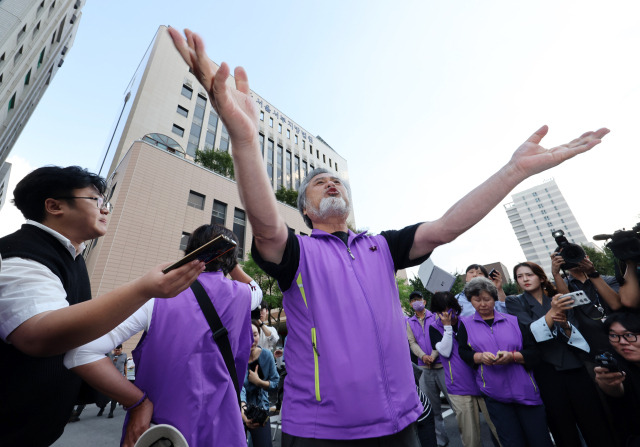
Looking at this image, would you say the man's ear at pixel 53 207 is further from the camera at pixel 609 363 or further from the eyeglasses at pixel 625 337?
the eyeglasses at pixel 625 337

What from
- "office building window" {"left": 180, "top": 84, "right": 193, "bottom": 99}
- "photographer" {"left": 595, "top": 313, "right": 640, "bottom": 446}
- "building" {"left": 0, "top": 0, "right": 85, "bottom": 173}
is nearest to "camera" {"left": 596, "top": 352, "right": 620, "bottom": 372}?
"photographer" {"left": 595, "top": 313, "right": 640, "bottom": 446}

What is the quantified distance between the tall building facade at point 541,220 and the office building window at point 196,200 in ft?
382

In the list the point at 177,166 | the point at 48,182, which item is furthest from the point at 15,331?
the point at 177,166

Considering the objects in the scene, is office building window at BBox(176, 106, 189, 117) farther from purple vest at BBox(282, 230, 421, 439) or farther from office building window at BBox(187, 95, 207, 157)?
purple vest at BBox(282, 230, 421, 439)

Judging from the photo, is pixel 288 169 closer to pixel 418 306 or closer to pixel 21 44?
pixel 21 44

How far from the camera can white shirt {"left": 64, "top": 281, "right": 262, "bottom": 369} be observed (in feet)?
4.48

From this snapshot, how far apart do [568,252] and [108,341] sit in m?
4.23

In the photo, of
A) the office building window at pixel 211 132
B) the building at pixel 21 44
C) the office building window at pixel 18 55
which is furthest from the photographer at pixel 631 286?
the office building window at pixel 211 132

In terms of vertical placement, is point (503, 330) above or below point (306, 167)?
below

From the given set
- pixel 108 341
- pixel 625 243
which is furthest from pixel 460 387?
pixel 108 341

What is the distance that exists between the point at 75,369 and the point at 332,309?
130 centimetres

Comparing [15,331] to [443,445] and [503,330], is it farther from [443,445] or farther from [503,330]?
[443,445]

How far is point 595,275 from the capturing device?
3012 millimetres

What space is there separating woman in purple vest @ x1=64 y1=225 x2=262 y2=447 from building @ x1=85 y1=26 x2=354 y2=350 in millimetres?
11654
